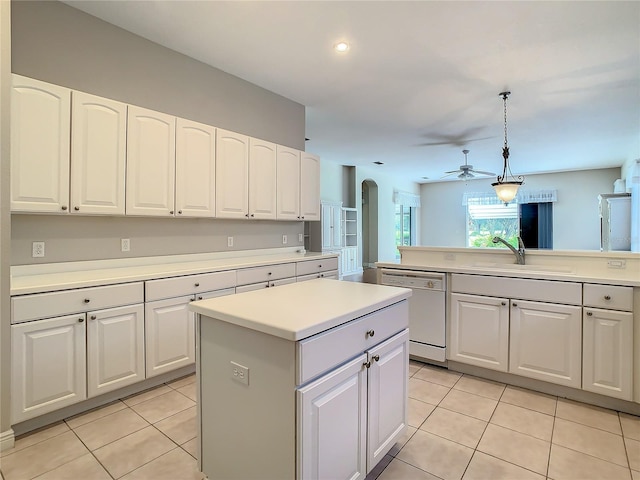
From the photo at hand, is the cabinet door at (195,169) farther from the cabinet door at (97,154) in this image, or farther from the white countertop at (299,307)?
the white countertop at (299,307)

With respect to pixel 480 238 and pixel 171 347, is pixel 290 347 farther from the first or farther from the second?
pixel 480 238

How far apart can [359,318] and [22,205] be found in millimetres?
2136

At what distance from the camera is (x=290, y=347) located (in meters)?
1.13

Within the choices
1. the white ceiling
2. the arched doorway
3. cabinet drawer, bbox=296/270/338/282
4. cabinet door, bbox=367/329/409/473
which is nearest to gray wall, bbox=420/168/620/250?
the white ceiling

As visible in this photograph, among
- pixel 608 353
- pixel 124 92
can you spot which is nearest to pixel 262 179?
pixel 124 92

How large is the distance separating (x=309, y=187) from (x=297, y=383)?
326cm

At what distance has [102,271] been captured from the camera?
2.46 metres

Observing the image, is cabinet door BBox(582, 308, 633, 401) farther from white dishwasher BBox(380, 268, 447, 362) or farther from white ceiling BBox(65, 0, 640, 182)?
white ceiling BBox(65, 0, 640, 182)

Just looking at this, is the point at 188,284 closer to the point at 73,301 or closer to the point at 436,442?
the point at 73,301

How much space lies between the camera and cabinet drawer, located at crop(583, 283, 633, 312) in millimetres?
2109

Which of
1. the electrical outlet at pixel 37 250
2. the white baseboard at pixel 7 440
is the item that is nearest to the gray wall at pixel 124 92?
the electrical outlet at pixel 37 250

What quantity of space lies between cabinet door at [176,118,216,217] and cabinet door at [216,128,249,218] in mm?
65

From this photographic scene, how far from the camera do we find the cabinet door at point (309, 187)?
4.08 metres

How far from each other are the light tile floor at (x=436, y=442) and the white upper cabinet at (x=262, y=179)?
1881 millimetres
